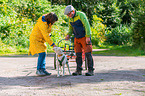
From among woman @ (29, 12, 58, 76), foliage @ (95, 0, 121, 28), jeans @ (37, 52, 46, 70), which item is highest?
foliage @ (95, 0, 121, 28)

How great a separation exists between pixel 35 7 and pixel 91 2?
37.0ft

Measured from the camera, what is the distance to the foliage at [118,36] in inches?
1195

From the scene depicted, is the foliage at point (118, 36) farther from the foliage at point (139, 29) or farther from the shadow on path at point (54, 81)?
the shadow on path at point (54, 81)

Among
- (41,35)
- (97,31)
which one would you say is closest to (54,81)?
(41,35)

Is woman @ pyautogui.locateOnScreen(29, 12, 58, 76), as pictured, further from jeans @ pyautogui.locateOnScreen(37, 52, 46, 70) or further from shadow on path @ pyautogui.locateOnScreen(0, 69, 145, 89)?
shadow on path @ pyautogui.locateOnScreen(0, 69, 145, 89)

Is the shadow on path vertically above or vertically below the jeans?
below

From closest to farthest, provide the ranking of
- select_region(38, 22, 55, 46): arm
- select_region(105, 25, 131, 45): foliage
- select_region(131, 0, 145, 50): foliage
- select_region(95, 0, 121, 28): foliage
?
select_region(38, 22, 55, 46): arm → select_region(131, 0, 145, 50): foliage → select_region(105, 25, 131, 45): foliage → select_region(95, 0, 121, 28): foliage

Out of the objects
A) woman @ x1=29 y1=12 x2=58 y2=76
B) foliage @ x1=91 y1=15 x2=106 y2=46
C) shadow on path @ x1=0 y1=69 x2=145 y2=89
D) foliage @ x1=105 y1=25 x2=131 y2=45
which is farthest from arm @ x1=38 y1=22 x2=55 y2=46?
foliage @ x1=105 y1=25 x2=131 y2=45

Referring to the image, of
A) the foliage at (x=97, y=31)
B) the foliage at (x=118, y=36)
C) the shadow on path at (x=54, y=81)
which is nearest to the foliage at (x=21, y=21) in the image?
the foliage at (x=97, y=31)

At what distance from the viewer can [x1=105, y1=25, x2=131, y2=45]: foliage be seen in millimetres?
30356

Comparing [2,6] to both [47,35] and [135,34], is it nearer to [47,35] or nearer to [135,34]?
[135,34]

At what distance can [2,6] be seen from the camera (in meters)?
21.4

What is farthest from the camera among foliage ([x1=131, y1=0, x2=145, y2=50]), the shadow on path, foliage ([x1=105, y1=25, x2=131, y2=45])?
foliage ([x1=105, y1=25, x2=131, y2=45])

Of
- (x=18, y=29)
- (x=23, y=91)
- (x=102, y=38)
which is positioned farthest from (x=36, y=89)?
(x=102, y=38)
